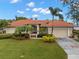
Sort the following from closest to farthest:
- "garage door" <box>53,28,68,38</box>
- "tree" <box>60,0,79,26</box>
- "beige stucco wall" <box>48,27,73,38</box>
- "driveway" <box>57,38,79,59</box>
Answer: "driveway" <box>57,38,79,59</box>
"tree" <box>60,0,79,26</box>
"beige stucco wall" <box>48,27,73,38</box>
"garage door" <box>53,28,68,38</box>

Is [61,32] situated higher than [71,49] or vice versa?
[61,32]

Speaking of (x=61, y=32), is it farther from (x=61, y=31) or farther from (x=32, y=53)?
(x=32, y=53)

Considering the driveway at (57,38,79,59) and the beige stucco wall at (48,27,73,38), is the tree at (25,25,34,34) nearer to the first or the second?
the beige stucco wall at (48,27,73,38)

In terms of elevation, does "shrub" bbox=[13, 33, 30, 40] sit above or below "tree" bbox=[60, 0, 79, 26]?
below

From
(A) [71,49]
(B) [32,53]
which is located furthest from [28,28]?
Answer: (B) [32,53]

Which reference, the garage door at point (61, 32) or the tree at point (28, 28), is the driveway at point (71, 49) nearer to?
the tree at point (28, 28)

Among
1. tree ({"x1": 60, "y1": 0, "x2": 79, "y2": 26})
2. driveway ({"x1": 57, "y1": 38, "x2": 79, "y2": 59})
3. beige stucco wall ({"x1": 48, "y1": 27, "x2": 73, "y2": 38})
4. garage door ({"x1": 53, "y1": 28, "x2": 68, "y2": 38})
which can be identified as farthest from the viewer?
garage door ({"x1": 53, "y1": 28, "x2": 68, "y2": 38})

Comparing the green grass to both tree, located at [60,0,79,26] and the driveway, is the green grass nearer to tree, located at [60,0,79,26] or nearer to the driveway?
the driveway

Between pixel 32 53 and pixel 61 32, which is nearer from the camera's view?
pixel 32 53

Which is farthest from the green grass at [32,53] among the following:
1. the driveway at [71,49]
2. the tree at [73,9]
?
the tree at [73,9]

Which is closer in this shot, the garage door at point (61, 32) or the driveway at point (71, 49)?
the driveway at point (71, 49)

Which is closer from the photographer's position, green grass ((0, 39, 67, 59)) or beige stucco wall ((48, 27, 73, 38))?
green grass ((0, 39, 67, 59))

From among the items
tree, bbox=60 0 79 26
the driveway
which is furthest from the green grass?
tree, bbox=60 0 79 26

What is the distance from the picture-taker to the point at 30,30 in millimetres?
46438
